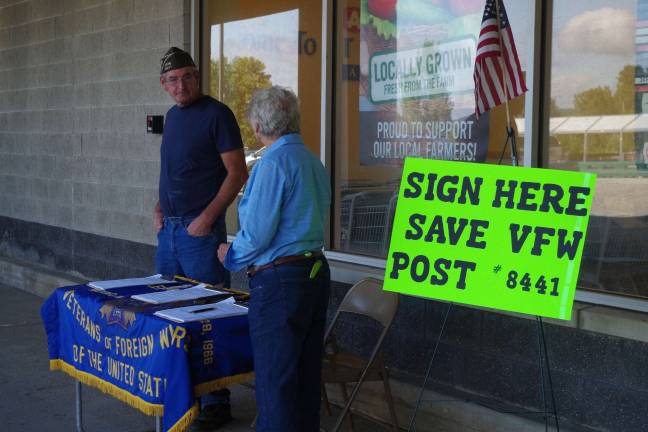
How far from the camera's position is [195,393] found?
373 cm

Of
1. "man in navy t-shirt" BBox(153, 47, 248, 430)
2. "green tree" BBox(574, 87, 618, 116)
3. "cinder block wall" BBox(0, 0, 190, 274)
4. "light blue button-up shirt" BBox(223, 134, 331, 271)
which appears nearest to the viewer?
"light blue button-up shirt" BBox(223, 134, 331, 271)

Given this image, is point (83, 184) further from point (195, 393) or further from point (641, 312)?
point (641, 312)

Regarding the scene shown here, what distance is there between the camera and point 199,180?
4848 millimetres

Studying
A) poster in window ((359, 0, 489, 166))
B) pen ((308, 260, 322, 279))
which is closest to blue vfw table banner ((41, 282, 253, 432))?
pen ((308, 260, 322, 279))

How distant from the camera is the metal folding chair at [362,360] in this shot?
426cm

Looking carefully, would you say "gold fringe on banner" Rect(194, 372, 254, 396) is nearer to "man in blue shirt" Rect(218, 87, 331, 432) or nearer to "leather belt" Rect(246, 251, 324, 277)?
"man in blue shirt" Rect(218, 87, 331, 432)

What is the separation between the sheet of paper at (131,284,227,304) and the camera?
415 centimetres

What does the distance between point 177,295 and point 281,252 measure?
2.71 ft

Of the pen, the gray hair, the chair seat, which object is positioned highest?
the gray hair

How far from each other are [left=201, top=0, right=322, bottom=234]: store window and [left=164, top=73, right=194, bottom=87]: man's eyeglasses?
1.36 meters

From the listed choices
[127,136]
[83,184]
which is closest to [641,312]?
[127,136]

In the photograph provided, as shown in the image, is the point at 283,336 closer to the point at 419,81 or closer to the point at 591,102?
the point at 591,102

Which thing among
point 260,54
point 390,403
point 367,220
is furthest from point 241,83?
point 390,403

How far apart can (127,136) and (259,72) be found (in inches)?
56.3
